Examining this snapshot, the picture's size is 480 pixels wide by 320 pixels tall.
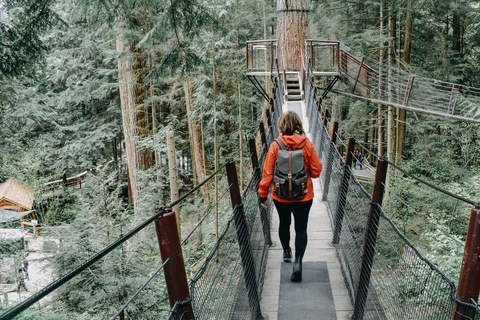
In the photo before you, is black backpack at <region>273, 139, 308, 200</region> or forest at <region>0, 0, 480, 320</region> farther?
forest at <region>0, 0, 480, 320</region>

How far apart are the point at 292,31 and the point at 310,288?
10.0 meters

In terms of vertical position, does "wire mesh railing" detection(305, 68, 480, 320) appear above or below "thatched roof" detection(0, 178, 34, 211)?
above

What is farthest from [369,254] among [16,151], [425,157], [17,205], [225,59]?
[17,205]

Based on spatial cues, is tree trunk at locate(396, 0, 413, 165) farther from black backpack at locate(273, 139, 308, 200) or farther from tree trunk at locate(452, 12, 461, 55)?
black backpack at locate(273, 139, 308, 200)

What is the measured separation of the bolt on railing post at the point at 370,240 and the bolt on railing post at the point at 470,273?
1071 millimetres

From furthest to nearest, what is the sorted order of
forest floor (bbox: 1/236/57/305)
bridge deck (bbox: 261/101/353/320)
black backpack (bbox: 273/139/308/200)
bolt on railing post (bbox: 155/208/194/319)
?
forest floor (bbox: 1/236/57/305) < bridge deck (bbox: 261/101/353/320) < black backpack (bbox: 273/139/308/200) < bolt on railing post (bbox: 155/208/194/319)

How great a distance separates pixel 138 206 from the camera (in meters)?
9.60

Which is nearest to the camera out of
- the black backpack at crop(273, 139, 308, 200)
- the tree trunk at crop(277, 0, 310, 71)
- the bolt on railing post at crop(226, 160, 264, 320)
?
the bolt on railing post at crop(226, 160, 264, 320)

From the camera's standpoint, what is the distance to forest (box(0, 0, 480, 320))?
6.17 metres

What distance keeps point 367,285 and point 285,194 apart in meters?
0.94

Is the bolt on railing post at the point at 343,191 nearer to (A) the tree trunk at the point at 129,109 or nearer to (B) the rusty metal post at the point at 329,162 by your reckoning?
(B) the rusty metal post at the point at 329,162

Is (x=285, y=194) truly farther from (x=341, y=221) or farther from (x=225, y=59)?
(x=225, y=59)

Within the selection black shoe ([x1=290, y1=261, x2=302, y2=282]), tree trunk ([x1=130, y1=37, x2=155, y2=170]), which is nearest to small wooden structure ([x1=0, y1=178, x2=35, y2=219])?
tree trunk ([x1=130, y1=37, x2=155, y2=170])

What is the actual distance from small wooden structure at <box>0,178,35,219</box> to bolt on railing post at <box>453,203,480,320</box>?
2081 centimetres
